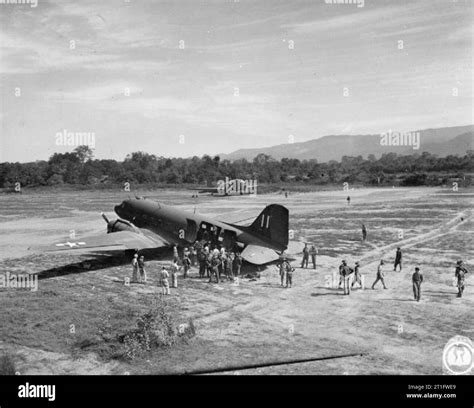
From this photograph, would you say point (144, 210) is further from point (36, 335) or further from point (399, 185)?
point (399, 185)

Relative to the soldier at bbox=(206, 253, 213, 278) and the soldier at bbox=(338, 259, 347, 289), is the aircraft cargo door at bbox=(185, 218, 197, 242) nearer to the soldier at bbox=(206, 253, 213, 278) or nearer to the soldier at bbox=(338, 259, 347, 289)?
the soldier at bbox=(206, 253, 213, 278)

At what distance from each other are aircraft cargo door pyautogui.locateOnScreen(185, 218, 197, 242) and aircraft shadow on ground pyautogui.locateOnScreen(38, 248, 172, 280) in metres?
2.18

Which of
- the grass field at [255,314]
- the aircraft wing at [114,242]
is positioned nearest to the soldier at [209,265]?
the grass field at [255,314]

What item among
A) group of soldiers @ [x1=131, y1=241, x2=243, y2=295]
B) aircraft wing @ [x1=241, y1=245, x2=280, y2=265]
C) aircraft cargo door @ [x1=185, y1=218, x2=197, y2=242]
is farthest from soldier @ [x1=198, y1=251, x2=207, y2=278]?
aircraft cargo door @ [x1=185, y1=218, x2=197, y2=242]

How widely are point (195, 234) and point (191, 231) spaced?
427 millimetres

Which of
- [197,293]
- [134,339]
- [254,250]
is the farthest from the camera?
[254,250]

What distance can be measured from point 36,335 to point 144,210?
1769 cm

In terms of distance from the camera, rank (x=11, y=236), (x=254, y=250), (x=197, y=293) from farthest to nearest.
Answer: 1. (x=11, y=236)
2. (x=254, y=250)
3. (x=197, y=293)

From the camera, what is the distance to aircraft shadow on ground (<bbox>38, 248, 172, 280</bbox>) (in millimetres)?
25922

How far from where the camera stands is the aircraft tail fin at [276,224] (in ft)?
86.1

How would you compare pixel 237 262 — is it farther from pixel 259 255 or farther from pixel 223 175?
pixel 223 175

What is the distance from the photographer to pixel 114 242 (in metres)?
26.9
